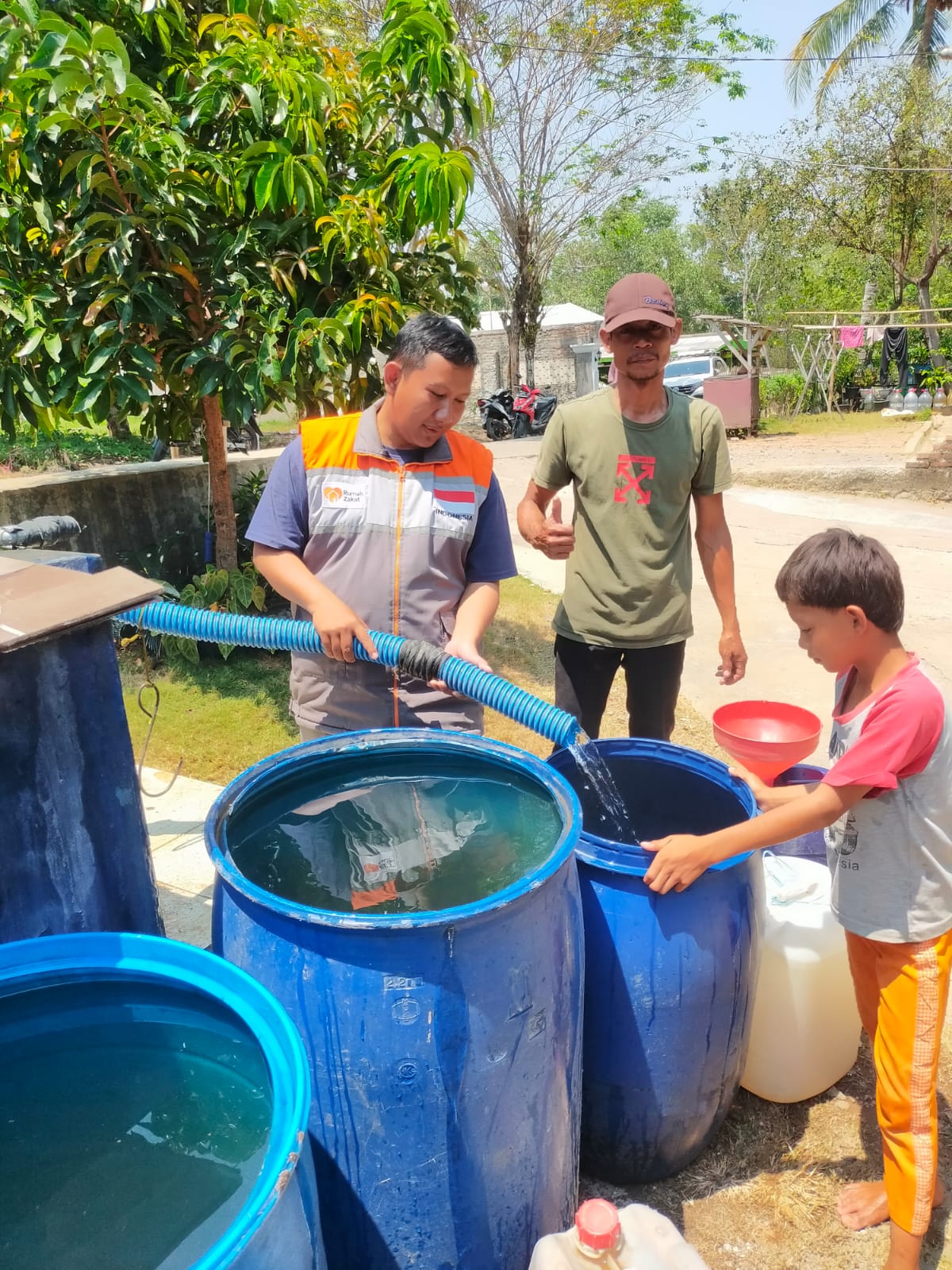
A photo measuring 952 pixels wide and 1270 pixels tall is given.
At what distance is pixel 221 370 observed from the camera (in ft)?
14.3

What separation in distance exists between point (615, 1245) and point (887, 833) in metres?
0.92

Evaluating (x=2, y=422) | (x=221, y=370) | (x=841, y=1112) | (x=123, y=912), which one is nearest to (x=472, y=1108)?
(x=123, y=912)

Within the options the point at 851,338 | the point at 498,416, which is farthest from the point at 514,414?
the point at 851,338

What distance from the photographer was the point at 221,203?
422 cm

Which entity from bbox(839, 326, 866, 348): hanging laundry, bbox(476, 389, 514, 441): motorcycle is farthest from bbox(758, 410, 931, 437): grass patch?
bbox(476, 389, 514, 441): motorcycle

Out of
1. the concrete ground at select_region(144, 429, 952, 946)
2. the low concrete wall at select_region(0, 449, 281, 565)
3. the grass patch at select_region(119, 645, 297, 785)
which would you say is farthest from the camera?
the low concrete wall at select_region(0, 449, 281, 565)

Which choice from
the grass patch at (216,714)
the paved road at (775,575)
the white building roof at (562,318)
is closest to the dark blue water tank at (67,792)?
the paved road at (775,575)

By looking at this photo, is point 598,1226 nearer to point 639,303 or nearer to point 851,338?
point 639,303

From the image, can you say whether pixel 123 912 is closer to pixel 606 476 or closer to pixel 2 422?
pixel 606 476

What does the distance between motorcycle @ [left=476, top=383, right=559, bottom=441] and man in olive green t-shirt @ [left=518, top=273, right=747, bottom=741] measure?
15873mm

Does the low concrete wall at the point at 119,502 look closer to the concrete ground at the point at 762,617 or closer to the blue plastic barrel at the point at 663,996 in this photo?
the concrete ground at the point at 762,617

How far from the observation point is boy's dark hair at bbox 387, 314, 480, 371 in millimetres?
2066

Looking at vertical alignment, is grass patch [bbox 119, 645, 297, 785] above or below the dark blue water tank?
below

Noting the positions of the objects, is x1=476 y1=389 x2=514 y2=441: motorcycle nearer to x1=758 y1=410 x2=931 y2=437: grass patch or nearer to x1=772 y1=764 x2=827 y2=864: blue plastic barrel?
x1=758 y1=410 x2=931 y2=437: grass patch
